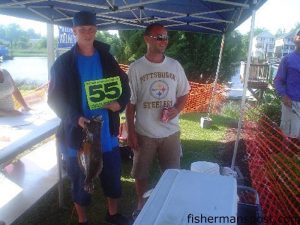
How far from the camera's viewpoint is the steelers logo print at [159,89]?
3293 mm

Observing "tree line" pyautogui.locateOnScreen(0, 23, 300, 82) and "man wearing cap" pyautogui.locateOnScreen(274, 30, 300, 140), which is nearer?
"man wearing cap" pyautogui.locateOnScreen(274, 30, 300, 140)

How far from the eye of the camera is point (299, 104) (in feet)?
16.2

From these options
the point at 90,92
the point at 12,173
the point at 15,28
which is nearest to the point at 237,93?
the point at 12,173

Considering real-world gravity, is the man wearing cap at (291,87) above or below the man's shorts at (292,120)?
above

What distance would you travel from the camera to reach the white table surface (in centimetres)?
296

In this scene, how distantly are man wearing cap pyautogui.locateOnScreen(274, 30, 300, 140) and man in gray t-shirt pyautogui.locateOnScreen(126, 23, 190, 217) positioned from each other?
216 cm

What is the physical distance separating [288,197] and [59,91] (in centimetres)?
220

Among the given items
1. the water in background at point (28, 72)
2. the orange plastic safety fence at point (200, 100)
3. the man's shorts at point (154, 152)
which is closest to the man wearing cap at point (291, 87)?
the man's shorts at point (154, 152)

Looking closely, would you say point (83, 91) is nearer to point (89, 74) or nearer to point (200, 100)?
point (89, 74)

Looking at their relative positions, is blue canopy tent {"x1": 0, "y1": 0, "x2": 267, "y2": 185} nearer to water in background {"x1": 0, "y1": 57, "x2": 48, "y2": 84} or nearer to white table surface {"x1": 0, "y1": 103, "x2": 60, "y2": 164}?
white table surface {"x1": 0, "y1": 103, "x2": 60, "y2": 164}

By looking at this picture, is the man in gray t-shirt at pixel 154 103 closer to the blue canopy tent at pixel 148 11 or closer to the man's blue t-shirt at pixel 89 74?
the man's blue t-shirt at pixel 89 74

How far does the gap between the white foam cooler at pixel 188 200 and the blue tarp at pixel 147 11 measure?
1.93 meters

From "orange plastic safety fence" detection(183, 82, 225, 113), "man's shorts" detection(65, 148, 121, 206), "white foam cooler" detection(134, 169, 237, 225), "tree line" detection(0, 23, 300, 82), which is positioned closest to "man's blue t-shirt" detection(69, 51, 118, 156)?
"man's shorts" detection(65, 148, 121, 206)

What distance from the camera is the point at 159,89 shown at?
3.32 m
